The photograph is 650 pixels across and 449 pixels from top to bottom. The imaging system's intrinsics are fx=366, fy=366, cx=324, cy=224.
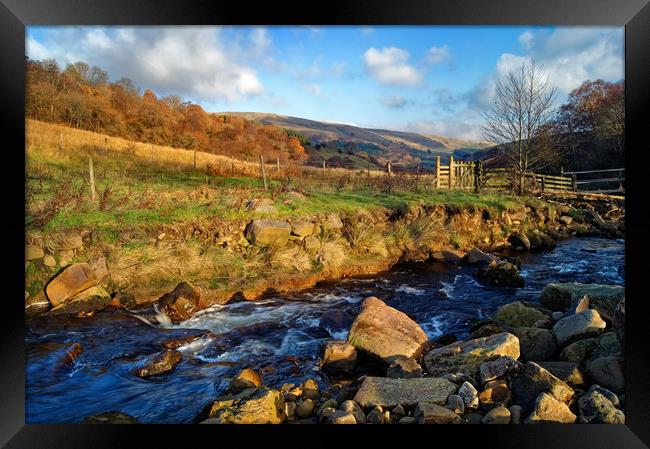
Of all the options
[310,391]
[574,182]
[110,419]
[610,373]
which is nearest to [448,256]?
[610,373]

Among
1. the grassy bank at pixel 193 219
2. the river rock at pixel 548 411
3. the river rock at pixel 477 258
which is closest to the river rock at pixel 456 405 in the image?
the river rock at pixel 548 411

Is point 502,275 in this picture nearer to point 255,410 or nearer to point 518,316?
point 518,316

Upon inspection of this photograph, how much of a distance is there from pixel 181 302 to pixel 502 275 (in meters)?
5.40

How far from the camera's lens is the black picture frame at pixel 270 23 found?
278 cm

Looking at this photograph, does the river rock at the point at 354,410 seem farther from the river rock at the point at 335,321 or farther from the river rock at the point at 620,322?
the river rock at the point at 620,322

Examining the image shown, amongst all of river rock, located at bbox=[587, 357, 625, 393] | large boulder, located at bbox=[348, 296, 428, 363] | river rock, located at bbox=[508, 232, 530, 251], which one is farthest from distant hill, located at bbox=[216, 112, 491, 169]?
river rock, located at bbox=[587, 357, 625, 393]

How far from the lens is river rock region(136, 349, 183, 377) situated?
3.56 metres

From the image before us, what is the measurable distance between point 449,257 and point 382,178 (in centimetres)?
518

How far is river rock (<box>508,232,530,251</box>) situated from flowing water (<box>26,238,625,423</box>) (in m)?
1.66

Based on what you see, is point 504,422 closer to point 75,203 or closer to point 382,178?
point 75,203

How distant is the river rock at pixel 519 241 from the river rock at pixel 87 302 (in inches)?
334

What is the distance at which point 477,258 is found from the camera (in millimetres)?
7602

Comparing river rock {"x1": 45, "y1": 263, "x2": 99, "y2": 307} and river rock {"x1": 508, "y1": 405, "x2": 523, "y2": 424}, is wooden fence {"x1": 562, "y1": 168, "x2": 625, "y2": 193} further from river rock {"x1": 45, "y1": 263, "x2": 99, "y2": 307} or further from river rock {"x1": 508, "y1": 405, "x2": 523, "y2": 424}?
river rock {"x1": 45, "y1": 263, "x2": 99, "y2": 307}

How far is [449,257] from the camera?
788cm
